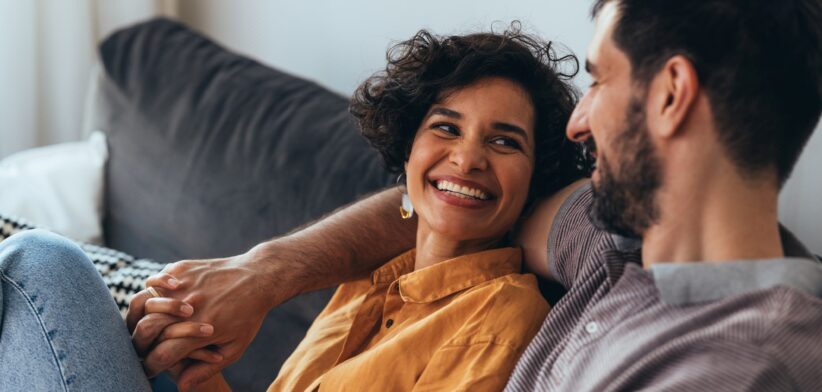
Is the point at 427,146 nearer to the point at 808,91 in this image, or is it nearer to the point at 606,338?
the point at 606,338

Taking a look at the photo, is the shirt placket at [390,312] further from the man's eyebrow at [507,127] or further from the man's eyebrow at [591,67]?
the man's eyebrow at [591,67]

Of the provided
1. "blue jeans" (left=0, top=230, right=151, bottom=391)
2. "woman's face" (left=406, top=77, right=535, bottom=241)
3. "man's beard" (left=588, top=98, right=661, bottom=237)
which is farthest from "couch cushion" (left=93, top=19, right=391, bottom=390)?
"man's beard" (left=588, top=98, right=661, bottom=237)

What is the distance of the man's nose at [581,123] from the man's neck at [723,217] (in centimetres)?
18

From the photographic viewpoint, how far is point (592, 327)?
1.16m

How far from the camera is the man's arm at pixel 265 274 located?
1480mm

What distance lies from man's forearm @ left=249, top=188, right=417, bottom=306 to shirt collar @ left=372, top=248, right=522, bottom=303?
179 millimetres

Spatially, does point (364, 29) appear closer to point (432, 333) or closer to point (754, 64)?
point (432, 333)

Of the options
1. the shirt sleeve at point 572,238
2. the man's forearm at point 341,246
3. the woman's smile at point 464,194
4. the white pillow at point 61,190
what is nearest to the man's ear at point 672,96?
the shirt sleeve at point 572,238

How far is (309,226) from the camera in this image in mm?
1742

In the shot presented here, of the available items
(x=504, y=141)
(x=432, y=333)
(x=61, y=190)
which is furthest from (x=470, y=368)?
(x=61, y=190)

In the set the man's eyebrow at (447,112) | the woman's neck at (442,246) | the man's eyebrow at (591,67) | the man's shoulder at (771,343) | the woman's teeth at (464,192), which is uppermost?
the man's eyebrow at (591,67)

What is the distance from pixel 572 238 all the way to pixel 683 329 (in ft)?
1.30

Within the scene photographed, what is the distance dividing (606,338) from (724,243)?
0.17 metres

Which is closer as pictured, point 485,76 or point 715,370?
point 715,370
